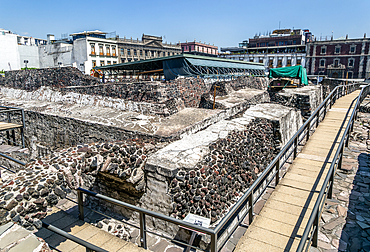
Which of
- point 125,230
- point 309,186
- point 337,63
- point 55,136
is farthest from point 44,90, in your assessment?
point 337,63

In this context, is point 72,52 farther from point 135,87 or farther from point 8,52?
point 135,87

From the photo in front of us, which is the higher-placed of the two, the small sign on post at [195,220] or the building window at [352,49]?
the building window at [352,49]

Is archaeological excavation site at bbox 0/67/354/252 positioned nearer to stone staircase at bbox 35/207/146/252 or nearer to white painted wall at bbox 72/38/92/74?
stone staircase at bbox 35/207/146/252

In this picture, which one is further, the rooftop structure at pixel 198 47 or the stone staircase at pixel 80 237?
the rooftop structure at pixel 198 47

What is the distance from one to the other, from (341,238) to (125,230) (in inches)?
150

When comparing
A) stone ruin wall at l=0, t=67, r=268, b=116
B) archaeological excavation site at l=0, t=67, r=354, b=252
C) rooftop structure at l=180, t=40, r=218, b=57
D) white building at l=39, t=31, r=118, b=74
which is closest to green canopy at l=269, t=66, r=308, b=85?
stone ruin wall at l=0, t=67, r=268, b=116

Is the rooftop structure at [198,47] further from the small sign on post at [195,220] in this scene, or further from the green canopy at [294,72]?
the small sign on post at [195,220]

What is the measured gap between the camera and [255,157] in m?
5.64

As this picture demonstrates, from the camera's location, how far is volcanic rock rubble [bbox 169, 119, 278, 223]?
404 centimetres

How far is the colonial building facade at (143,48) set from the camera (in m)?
41.8

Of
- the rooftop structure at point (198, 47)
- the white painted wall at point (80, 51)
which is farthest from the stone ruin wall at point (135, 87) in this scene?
the rooftop structure at point (198, 47)

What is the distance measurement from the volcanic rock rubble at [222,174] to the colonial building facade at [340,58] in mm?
46559

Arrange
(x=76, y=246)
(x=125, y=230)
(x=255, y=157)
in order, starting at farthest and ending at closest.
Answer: (x=255, y=157) < (x=125, y=230) < (x=76, y=246)

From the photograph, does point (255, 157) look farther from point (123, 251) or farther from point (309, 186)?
point (123, 251)
